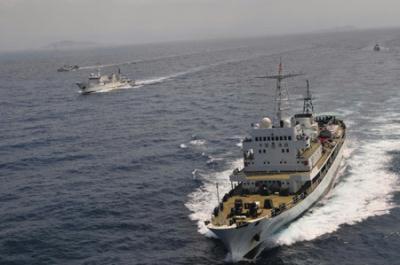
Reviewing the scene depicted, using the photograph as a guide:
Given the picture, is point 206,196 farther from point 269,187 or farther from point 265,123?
point 265,123

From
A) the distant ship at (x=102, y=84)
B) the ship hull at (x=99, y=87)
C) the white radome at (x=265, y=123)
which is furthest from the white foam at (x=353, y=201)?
the distant ship at (x=102, y=84)

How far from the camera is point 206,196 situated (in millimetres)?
65688

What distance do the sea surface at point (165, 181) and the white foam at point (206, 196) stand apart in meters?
0.26

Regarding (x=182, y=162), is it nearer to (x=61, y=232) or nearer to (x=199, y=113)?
(x=61, y=232)

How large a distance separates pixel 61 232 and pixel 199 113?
234 feet

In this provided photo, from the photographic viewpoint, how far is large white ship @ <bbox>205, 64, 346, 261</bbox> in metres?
49.1

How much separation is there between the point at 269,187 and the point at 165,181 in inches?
744

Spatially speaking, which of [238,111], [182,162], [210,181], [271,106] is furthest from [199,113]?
[210,181]

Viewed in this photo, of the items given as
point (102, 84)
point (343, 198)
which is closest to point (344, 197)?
point (343, 198)

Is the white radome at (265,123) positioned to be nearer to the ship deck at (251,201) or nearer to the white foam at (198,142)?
the ship deck at (251,201)

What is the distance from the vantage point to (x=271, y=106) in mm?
122375

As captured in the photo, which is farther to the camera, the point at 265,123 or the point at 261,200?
the point at 265,123

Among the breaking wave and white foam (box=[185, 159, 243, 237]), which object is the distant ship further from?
white foam (box=[185, 159, 243, 237])

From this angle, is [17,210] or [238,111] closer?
[17,210]
